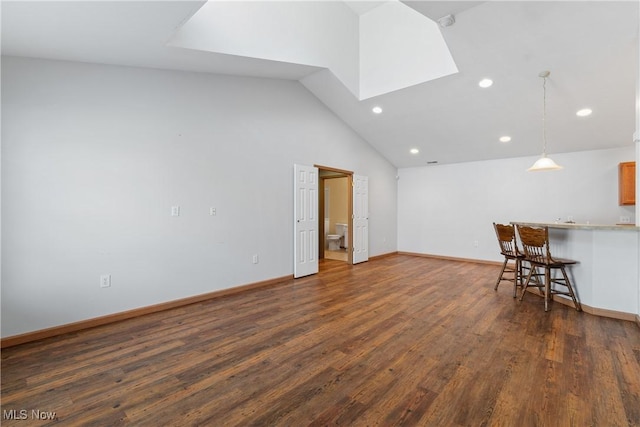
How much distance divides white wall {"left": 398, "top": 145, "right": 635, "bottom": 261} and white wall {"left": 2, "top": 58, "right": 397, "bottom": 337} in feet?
12.8

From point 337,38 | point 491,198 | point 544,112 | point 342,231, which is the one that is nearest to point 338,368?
point 337,38

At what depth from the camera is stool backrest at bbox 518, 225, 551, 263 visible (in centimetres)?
339

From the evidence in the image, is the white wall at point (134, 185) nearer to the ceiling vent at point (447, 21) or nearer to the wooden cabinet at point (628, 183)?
the ceiling vent at point (447, 21)

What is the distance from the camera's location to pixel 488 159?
20.4 feet

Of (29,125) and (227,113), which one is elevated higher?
(227,113)

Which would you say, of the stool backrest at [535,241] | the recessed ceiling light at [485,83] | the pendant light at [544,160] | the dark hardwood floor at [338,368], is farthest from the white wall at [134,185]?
the pendant light at [544,160]

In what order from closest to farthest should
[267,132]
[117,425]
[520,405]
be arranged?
[117,425], [520,405], [267,132]

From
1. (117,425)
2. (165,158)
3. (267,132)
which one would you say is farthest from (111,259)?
(267,132)

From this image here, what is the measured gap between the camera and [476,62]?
12.0 feet

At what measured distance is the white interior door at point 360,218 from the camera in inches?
243

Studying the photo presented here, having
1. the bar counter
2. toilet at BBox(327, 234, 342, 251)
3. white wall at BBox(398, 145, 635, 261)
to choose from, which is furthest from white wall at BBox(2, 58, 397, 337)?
the bar counter

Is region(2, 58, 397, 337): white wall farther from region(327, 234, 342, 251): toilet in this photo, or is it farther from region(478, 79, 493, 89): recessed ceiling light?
region(327, 234, 342, 251): toilet

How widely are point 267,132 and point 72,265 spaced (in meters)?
3.02

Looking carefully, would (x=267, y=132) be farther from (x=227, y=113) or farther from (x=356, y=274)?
(x=356, y=274)
